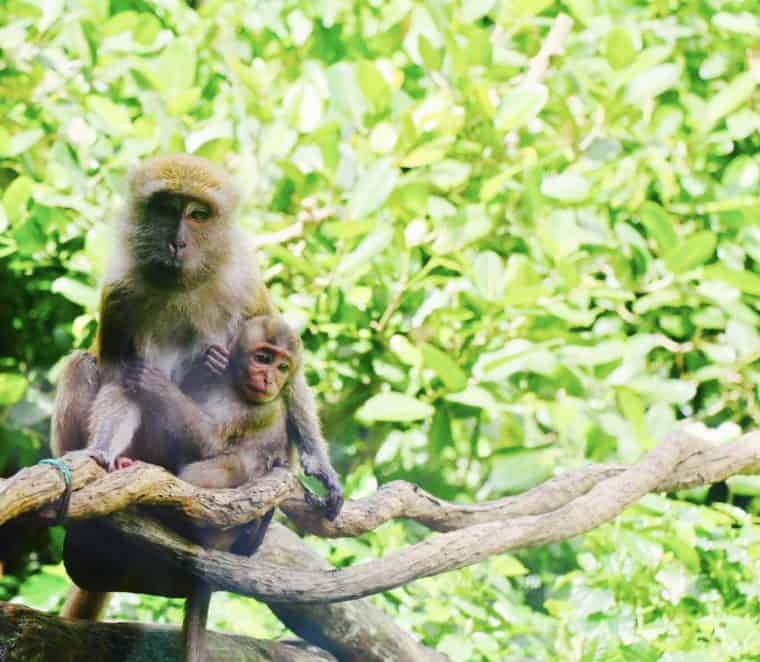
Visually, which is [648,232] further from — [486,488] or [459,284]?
[486,488]

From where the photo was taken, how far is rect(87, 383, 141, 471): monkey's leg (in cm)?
162

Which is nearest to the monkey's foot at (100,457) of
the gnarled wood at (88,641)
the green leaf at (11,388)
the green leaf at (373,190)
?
the gnarled wood at (88,641)

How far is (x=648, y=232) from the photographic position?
316cm

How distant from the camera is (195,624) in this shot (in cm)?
172

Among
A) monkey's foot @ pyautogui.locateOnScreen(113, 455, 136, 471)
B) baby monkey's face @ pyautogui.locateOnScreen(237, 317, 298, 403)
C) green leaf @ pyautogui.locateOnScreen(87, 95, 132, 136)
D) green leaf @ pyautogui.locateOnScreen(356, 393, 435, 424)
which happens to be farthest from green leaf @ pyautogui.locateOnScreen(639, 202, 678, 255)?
monkey's foot @ pyautogui.locateOnScreen(113, 455, 136, 471)

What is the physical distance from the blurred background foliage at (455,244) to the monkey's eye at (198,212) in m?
0.94

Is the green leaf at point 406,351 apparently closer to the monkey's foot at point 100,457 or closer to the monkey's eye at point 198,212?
the monkey's eye at point 198,212

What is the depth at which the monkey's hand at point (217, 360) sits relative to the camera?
1732mm

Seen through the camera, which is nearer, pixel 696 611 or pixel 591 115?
pixel 696 611

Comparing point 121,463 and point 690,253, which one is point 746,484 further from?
point 121,463

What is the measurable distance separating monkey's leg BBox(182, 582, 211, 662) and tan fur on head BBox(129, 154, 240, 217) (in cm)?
62

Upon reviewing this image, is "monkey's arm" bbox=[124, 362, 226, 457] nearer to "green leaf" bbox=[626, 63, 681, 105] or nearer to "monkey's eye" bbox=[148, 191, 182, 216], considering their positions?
"monkey's eye" bbox=[148, 191, 182, 216]

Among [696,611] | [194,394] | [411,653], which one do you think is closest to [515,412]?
[696,611]

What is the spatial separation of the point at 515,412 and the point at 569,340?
0.90 feet
